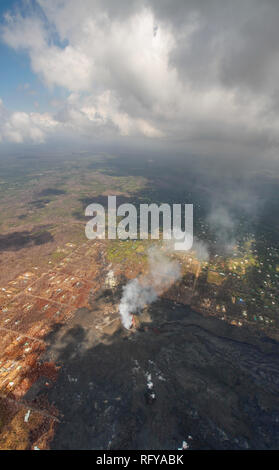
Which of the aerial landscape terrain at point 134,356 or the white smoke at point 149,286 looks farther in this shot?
the white smoke at point 149,286

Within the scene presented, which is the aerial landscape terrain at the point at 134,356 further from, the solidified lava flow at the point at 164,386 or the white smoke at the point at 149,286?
the white smoke at the point at 149,286

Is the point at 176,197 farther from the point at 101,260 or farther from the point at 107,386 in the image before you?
the point at 107,386

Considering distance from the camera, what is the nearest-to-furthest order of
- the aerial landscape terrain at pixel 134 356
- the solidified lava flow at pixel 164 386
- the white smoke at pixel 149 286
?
the solidified lava flow at pixel 164 386
the aerial landscape terrain at pixel 134 356
the white smoke at pixel 149 286

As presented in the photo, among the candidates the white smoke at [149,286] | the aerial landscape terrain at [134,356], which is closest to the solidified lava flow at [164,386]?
the aerial landscape terrain at [134,356]

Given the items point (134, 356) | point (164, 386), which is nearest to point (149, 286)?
point (134, 356)

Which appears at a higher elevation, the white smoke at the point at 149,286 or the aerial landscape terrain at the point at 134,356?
the white smoke at the point at 149,286

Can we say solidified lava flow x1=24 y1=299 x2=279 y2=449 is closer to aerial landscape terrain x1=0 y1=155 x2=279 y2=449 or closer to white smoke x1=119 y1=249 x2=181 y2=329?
aerial landscape terrain x1=0 y1=155 x2=279 y2=449

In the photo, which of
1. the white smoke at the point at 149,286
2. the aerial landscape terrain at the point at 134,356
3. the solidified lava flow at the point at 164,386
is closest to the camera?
the solidified lava flow at the point at 164,386

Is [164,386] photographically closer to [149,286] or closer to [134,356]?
[134,356]
